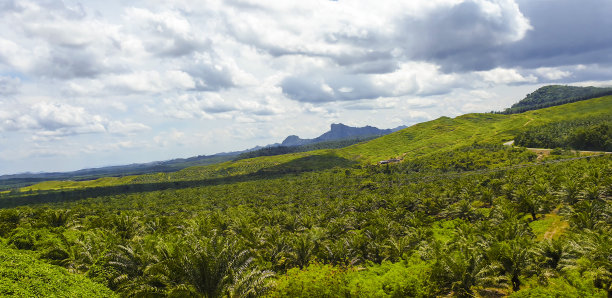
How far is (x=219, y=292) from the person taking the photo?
2092cm

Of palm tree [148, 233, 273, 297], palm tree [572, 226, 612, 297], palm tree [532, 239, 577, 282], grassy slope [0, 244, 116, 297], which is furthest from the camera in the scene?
palm tree [532, 239, 577, 282]

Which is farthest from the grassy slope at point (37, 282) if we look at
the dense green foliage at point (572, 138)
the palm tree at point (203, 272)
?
the dense green foliage at point (572, 138)

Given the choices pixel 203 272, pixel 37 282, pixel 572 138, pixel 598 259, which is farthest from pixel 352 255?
pixel 572 138

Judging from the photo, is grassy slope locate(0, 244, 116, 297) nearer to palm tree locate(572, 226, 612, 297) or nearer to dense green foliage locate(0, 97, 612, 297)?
dense green foliage locate(0, 97, 612, 297)

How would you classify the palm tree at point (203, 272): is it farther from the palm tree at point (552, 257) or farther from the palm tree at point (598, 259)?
the palm tree at point (598, 259)

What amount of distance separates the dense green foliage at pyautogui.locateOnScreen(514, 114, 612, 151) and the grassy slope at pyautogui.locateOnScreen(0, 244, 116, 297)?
187165 mm

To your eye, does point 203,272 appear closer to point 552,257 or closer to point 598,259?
point 552,257

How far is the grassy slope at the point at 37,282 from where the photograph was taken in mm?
17984

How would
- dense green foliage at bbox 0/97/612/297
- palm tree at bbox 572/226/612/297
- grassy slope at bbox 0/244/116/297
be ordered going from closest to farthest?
grassy slope at bbox 0/244/116/297, dense green foliage at bbox 0/97/612/297, palm tree at bbox 572/226/612/297

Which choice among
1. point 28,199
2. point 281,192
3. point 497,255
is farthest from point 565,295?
point 28,199

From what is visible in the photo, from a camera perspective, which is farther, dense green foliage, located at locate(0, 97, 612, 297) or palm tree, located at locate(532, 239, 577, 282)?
palm tree, located at locate(532, 239, 577, 282)

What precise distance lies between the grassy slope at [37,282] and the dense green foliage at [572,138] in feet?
614

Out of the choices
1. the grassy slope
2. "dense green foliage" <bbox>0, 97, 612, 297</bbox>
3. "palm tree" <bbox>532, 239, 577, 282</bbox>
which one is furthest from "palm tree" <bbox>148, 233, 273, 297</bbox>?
"palm tree" <bbox>532, 239, 577, 282</bbox>

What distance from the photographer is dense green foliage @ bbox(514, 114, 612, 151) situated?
436 feet
